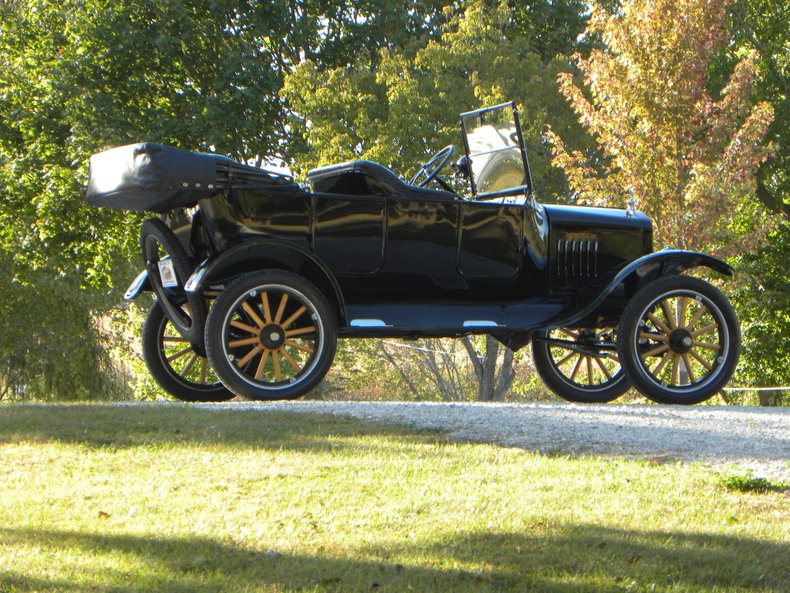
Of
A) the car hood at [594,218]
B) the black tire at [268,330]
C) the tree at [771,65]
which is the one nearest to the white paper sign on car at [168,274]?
the black tire at [268,330]

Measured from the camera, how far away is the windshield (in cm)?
866

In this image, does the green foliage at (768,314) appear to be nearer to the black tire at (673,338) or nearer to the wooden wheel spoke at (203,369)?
the black tire at (673,338)

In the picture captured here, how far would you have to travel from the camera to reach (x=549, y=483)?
509 centimetres

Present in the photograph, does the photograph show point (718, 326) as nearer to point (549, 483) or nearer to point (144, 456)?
point (549, 483)

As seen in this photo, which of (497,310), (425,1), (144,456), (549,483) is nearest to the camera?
(549,483)

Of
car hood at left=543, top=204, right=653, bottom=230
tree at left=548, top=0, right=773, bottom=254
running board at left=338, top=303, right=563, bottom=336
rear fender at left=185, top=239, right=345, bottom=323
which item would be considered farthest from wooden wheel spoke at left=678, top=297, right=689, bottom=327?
tree at left=548, top=0, right=773, bottom=254

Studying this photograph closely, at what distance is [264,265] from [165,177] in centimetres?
94

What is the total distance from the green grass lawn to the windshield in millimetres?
3095

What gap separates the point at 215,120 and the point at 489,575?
19.9m

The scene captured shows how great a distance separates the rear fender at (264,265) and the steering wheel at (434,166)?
1.08 m

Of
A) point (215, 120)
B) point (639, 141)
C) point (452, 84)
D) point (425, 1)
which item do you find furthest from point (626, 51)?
point (425, 1)

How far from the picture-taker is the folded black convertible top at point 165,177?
7.23 meters

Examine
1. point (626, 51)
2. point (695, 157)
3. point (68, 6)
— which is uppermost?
point (68, 6)

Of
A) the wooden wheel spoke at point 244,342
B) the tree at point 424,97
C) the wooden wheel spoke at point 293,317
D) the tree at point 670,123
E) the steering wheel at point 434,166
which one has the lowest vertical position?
the wooden wheel spoke at point 244,342
